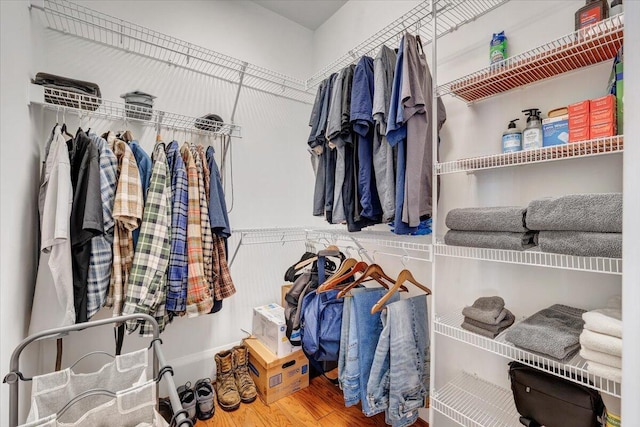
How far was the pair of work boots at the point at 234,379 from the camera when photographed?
1.83 meters

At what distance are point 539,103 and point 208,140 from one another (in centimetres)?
193

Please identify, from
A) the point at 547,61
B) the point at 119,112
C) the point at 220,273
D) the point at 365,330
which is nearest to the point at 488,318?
the point at 365,330

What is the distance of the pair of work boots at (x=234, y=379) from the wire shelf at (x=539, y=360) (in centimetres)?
131

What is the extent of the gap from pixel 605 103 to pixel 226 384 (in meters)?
2.34

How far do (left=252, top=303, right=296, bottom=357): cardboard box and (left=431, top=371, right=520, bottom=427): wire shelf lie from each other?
3.17 ft

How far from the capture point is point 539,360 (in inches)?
39.1

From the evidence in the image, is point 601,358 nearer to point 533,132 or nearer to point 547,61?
point 533,132

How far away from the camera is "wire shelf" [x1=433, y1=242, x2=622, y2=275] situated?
3.07 ft

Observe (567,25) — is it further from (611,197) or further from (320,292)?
(320,292)

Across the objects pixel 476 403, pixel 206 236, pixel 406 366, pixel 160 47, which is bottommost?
pixel 476 403

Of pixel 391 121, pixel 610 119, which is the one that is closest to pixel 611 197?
pixel 610 119

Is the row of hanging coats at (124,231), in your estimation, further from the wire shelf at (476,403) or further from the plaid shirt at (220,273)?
the wire shelf at (476,403)

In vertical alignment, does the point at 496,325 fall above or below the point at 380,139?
below

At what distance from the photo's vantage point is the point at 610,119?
0.94m
